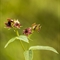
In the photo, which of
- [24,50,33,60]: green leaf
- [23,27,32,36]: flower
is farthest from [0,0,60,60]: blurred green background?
[24,50,33,60]: green leaf

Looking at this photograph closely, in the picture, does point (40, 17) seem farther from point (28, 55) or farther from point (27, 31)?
point (28, 55)

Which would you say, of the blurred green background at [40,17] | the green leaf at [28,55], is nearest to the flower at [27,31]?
the green leaf at [28,55]

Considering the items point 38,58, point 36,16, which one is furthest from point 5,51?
point 36,16

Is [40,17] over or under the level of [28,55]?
over

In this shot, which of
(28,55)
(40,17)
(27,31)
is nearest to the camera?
(28,55)

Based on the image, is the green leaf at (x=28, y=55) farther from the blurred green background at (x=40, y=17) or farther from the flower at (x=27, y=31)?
the blurred green background at (x=40, y=17)

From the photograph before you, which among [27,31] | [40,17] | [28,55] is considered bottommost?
[28,55]

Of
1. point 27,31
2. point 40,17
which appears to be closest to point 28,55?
point 27,31

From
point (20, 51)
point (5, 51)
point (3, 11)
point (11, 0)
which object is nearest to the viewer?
point (5, 51)

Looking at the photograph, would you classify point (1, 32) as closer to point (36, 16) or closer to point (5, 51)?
point (5, 51)

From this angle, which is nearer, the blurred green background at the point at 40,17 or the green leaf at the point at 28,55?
the green leaf at the point at 28,55

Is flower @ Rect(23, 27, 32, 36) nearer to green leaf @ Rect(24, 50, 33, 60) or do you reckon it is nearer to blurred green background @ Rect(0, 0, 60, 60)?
green leaf @ Rect(24, 50, 33, 60)
